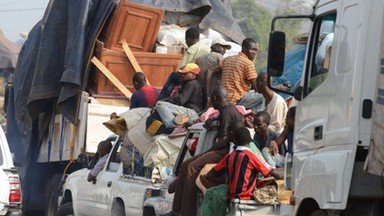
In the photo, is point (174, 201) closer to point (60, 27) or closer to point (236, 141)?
point (236, 141)

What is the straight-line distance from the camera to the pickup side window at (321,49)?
26.2ft

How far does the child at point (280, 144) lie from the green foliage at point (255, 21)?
175ft

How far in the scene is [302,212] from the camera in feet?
26.7

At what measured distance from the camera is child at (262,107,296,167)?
10.9m

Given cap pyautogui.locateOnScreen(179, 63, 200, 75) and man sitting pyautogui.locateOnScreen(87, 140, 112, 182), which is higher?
cap pyautogui.locateOnScreen(179, 63, 200, 75)

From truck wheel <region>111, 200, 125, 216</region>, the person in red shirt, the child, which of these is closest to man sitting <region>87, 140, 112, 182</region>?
Result: truck wheel <region>111, 200, 125, 216</region>

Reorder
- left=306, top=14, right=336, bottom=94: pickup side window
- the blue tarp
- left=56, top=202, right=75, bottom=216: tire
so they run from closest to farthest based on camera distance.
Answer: left=306, top=14, right=336, bottom=94: pickup side window, the blue tarp, left=56, top=202, right=75, bottom=216: tire

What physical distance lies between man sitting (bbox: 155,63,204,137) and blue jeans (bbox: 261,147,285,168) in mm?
2244

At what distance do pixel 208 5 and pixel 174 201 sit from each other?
23.3ft

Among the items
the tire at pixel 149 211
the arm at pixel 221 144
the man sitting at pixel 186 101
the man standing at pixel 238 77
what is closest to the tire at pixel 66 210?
the man sitting at pixel 186 101

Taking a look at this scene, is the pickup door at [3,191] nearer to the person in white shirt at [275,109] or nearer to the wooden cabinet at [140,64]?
the person in white shirt at [275,109]

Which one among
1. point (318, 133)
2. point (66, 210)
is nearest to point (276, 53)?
point (318, 133)

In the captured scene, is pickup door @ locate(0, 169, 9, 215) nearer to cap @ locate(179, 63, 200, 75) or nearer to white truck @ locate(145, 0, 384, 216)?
cap @ locate(179, 63, 200, 75)

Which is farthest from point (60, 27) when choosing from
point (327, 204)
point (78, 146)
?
point (327, 204)
